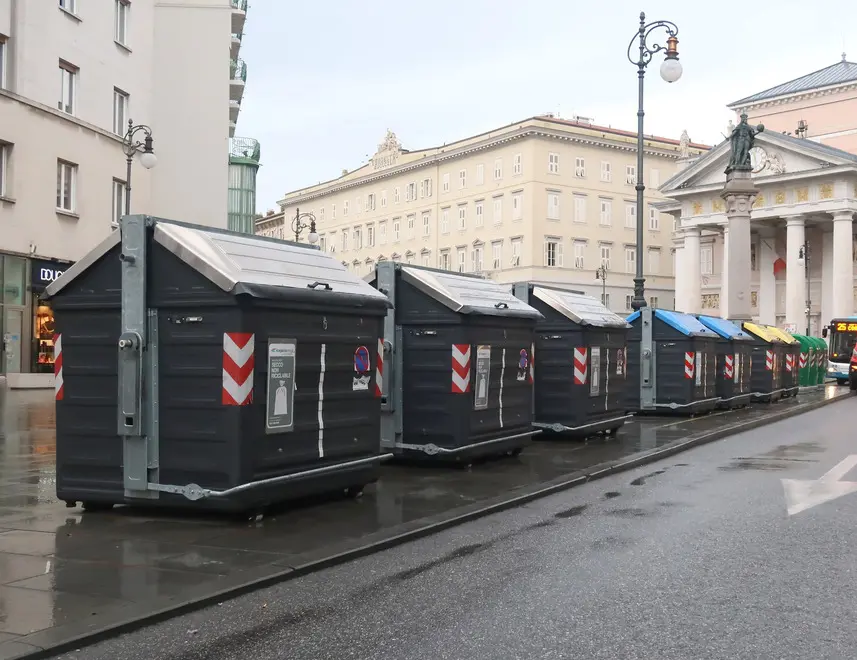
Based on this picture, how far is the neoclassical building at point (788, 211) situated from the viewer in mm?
70250

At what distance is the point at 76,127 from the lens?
30.0 metres

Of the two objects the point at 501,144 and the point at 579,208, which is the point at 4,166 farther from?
the point at 579,208

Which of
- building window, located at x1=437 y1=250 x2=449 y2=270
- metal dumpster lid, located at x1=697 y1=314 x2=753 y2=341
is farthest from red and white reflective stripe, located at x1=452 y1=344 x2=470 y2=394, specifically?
building window, located at x1=437 y1=250 x2=449 y2=270

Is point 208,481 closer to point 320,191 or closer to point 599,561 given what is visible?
point 599,561

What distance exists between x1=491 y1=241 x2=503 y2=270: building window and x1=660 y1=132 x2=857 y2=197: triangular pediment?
45.4ft

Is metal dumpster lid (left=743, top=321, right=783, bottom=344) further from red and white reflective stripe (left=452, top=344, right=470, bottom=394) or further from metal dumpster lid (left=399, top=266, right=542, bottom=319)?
red and white reflective stripe (left=452, top=344, right=470, bottom=394)

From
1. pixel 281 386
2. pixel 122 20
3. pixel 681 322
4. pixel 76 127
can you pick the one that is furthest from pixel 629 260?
pixel 281 386

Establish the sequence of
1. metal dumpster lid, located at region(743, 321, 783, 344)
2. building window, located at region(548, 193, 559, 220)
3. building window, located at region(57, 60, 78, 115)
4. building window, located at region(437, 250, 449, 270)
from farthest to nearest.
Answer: building window, located at region(437, 250, 449, 270) → building window, located at region(548, 193, 559, 220) → building window, located at region(57, 60, 78, 115) → metal dumpster lid, located at region(743, 321, 783, 344)

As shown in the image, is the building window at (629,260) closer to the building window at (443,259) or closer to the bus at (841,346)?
the building window at (443,259)

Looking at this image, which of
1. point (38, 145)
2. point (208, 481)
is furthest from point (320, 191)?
point (208, 481)

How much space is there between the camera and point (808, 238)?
80.3 meters

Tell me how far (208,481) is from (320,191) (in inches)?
3951

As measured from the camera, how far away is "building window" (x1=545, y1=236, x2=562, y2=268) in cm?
8088

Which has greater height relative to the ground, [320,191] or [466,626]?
[320,191]
